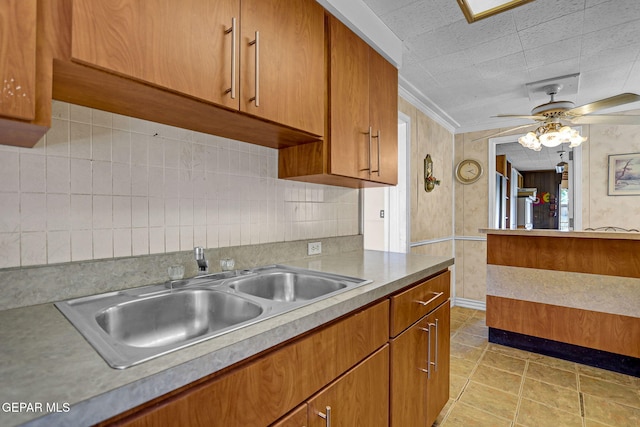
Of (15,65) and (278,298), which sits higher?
(15,65)

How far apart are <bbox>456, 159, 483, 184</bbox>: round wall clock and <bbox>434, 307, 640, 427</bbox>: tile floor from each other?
7.22 feet

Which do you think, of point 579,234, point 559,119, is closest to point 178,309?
point 579,234

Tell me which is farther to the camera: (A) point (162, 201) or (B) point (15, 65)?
(A) point (162, 201)

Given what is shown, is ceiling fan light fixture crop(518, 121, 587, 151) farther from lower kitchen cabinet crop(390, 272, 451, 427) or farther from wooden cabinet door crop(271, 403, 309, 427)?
wooden cabinet door crop(271, 403, 309, 427)

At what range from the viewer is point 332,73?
1.51 meters

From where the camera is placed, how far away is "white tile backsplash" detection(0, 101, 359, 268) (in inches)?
37.4

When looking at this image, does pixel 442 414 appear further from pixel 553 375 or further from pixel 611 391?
pixel 611 391

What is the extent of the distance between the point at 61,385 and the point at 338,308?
2.24 ft

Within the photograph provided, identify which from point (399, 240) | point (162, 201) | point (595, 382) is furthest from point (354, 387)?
point (595, 382)

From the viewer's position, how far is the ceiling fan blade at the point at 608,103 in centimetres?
217

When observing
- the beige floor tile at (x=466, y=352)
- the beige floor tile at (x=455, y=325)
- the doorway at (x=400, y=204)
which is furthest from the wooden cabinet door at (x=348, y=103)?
the beige floor tile at (x=455, y=325)

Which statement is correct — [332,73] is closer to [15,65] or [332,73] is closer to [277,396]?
[15,65]

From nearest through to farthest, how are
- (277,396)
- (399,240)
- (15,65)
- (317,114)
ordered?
1. (15,65)
2. (277,396)
3. (317,114)
4. (399,240)
